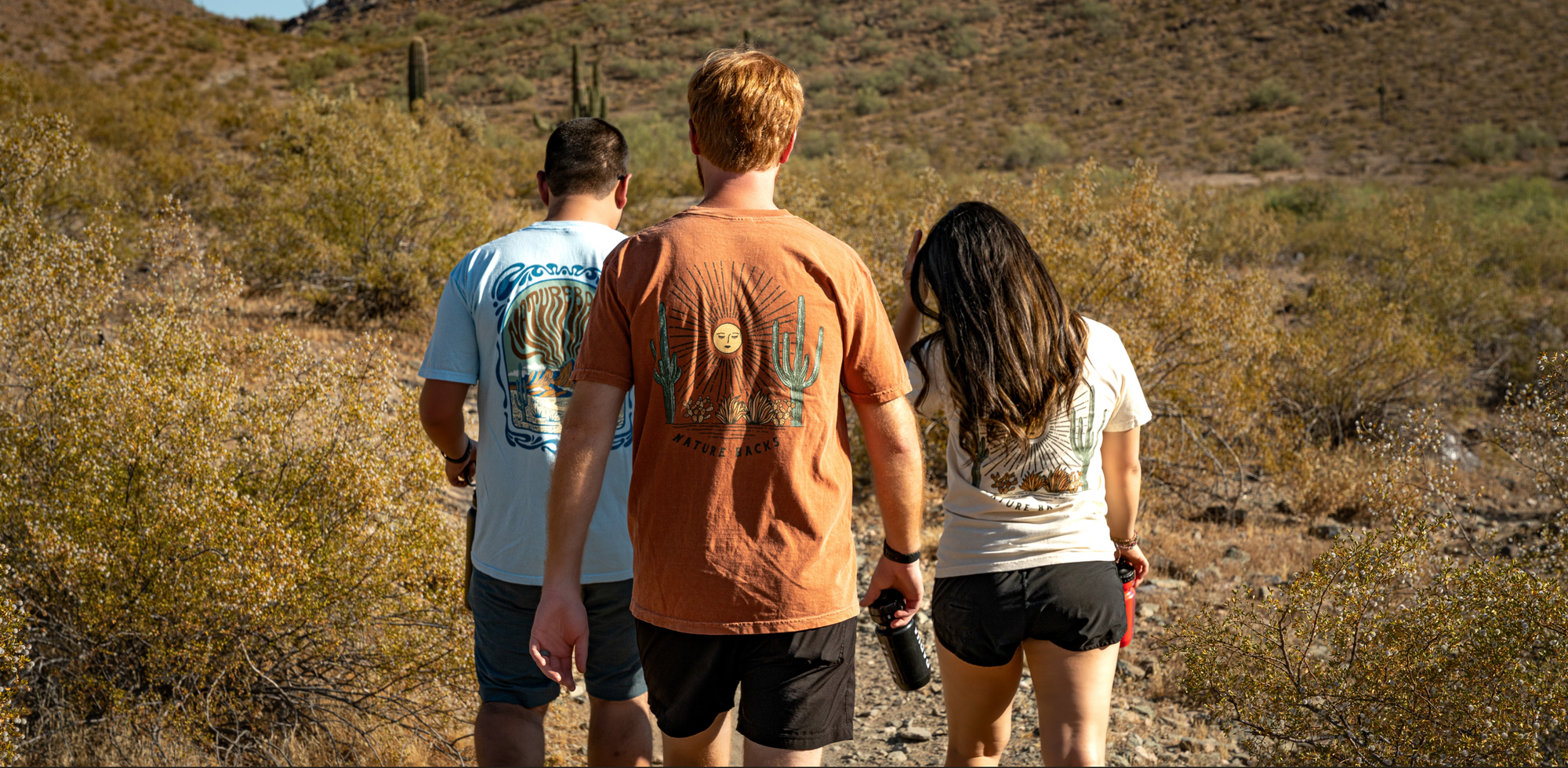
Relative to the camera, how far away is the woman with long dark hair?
218cm

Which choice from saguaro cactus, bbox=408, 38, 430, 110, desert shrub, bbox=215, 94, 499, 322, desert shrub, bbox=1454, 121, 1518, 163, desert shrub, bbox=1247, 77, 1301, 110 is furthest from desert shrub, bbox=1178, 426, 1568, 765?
desert shrub, bbox=1247, 77, 1301, 110

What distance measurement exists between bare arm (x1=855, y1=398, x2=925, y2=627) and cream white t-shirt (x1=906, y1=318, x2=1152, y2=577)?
428 millimetres

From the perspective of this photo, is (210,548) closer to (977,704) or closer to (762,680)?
(762,680)

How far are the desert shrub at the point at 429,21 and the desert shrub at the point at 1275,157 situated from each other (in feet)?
101

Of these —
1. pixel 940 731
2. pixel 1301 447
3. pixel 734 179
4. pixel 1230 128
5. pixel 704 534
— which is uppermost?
pixel 1230 128

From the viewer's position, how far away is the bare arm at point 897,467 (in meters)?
1.78

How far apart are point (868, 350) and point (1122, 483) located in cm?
100

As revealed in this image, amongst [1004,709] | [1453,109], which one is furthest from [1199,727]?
[1453,109]

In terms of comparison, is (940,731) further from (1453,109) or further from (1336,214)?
(1453,109)

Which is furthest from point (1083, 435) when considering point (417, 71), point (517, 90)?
point (517, 90)

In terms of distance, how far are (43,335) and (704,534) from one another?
3464 mm

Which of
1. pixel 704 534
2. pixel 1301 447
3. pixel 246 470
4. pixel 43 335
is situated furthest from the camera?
pixel 1301 447

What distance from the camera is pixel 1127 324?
6109 mm

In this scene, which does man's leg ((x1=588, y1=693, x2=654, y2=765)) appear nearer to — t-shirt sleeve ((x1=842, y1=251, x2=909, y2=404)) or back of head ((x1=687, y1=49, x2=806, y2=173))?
t-shirt sleeve ((x1=842, y1=251, x2=909, y2=404))
